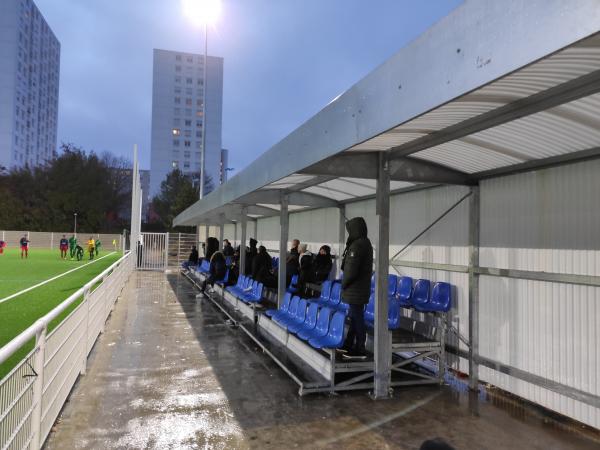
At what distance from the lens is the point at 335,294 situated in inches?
307

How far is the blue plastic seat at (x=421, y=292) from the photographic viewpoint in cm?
647

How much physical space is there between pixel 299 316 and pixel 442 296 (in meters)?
2.03

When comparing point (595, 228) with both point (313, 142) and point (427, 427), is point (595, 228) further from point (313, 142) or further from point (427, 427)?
point (313, 142)

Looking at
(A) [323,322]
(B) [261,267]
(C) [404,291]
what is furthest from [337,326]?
(B) [261,267]

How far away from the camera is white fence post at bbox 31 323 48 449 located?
3336mm

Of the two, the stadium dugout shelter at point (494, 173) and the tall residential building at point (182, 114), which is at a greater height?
the tall residential building at point (182, 114)

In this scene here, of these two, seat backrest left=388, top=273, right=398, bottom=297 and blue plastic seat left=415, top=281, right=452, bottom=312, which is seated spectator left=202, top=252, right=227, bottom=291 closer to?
seat backrest left=388, top=273, right=398, bottom=297

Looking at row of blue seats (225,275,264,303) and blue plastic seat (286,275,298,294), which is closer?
row of blue seats (225,275,264,303)

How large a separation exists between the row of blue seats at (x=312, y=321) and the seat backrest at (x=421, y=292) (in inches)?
45.3

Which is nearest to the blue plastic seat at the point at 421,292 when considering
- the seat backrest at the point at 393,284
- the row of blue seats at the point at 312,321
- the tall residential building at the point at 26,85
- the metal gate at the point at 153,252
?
the seat backrest at the point at 393,284

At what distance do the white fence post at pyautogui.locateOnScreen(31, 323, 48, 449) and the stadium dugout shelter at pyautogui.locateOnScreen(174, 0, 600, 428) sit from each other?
282 centimetres

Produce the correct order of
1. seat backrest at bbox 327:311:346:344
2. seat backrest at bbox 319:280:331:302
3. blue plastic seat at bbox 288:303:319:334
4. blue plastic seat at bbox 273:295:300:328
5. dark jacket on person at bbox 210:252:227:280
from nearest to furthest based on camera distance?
seat backrest at bbox 327:311:346:344 < blue plastic seat at bbox 288:303:319:334 < blue plastic seat at bbox 273:295:300:328 < seat backrest at bbox 319:280:331:302 < dark jacket on person at bbox 210:252:227:280

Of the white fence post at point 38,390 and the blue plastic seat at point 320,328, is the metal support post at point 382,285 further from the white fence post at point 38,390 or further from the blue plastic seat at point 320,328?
the white fence post at point 38,390

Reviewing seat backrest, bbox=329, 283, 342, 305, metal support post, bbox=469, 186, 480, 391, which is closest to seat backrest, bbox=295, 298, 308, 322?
seat backrest, bbox=329, 283, 342, 305
